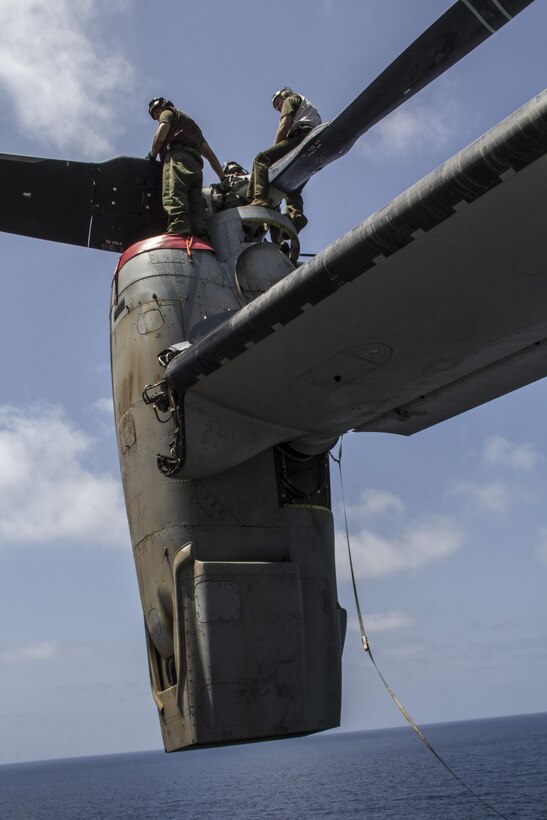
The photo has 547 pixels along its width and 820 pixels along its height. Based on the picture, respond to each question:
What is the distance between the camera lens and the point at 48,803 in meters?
128

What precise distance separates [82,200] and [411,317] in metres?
8.08

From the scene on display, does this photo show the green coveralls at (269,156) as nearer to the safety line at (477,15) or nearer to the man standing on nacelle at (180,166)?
the man standing on nacelle at (180,166)

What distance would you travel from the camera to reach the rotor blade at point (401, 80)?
1072cm

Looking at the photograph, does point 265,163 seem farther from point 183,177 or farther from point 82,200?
point 82,200

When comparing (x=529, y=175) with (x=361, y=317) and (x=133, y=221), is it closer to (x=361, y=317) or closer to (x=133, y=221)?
(x=361, y=317)

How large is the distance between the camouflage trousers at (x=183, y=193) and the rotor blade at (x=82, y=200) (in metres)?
1.21

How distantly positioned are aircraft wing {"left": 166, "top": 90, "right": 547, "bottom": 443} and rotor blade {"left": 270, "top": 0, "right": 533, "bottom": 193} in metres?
3.94

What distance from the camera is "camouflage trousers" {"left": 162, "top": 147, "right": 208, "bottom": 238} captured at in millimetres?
13234

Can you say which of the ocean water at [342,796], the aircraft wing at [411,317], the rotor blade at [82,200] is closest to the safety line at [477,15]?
the aircraft wing at [411,317]

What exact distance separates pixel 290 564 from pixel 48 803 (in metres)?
136

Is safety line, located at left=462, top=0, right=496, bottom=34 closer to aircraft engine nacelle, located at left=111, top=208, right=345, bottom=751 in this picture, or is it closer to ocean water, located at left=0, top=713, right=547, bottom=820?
aircraft engine nacelle, located at left=111, top=208, right=345, bottom=751

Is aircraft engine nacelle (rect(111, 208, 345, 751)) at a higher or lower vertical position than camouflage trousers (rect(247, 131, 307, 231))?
lower

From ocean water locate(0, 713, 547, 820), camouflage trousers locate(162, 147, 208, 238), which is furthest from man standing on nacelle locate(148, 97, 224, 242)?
ocean water locate(0, 713, 547, 820)

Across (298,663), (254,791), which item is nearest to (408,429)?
(298,663)
